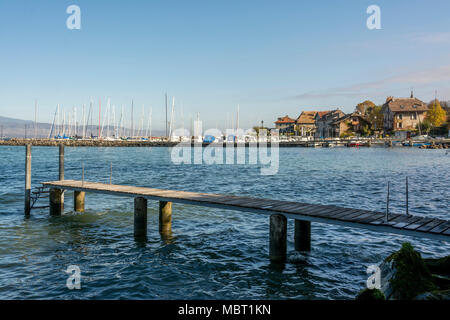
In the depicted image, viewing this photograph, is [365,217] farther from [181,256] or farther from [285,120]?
[285,120]

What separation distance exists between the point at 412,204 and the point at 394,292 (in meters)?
17.7

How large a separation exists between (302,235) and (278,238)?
1.53 metres

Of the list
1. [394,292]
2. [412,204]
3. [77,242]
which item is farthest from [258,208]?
[412,204]

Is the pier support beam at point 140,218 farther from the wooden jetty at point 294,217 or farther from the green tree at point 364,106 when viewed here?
the green tree at point 364,106

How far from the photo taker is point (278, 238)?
40.8ft

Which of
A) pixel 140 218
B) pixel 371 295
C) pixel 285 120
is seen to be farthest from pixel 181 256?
pixel 285 120

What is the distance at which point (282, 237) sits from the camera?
1244 cm

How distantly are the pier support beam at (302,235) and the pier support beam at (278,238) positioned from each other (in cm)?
119

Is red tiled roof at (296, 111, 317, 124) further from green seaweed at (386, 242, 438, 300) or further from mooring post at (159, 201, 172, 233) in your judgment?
green seaweed at (386, 242, 438, 300)

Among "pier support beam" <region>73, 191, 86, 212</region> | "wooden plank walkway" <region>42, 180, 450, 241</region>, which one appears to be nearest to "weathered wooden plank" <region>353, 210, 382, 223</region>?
"wooden plank walkway" <region>42, 180, 450, 241</region>

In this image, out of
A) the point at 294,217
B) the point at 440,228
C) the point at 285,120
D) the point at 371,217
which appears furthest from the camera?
the point at 285,120

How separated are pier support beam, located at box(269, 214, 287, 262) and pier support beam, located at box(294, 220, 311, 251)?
1195 millimetres

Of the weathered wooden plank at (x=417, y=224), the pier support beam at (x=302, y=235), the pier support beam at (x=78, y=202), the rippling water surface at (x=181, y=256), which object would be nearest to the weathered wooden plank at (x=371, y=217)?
the weathered wooden plank at (x=417, y=224)
